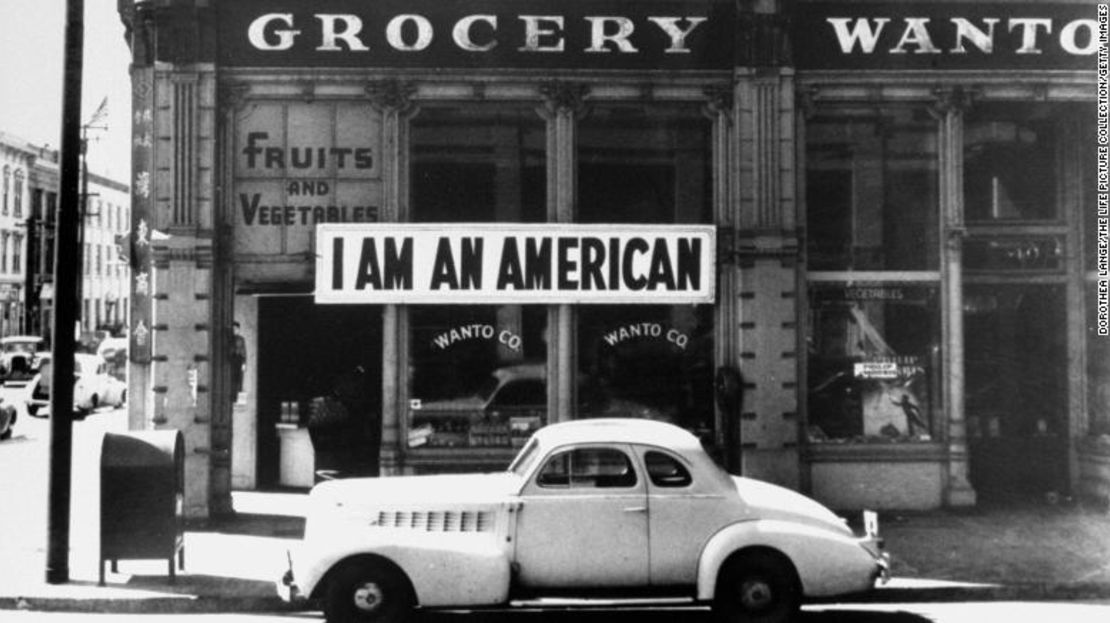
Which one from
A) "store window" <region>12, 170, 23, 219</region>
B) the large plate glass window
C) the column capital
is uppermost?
"store window" <region>12, 170, 23, 219</region>

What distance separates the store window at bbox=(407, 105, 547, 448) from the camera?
42.8ft

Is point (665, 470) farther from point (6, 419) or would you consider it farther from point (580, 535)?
point (6, 419)

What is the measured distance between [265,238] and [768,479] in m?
6.71

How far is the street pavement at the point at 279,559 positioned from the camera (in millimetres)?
9031

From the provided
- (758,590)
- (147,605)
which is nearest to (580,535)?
(758,590)

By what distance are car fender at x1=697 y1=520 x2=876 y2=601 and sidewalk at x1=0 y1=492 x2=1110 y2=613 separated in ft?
2.94

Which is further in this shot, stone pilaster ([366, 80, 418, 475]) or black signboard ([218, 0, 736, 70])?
stone pilaster ([366, 80, 418, 475])

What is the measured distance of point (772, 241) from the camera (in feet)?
42.4

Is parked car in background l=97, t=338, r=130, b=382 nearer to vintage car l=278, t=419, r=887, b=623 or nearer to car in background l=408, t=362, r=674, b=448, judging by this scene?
car in background l=408, t=362, r=674, b=448

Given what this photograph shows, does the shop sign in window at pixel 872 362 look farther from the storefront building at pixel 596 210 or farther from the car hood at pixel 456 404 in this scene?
the car hood at pixel 456 404

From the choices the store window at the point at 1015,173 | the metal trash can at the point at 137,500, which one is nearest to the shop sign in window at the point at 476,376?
the metal trash can at the point at 137,500

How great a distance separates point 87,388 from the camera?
29.2m

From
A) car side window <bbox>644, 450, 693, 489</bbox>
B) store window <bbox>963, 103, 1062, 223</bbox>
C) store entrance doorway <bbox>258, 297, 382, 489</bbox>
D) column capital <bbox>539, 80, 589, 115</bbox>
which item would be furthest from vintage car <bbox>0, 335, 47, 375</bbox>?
car side window <bbox>644, 450, 693, 489</bbox>

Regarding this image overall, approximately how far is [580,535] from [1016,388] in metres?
8.29
